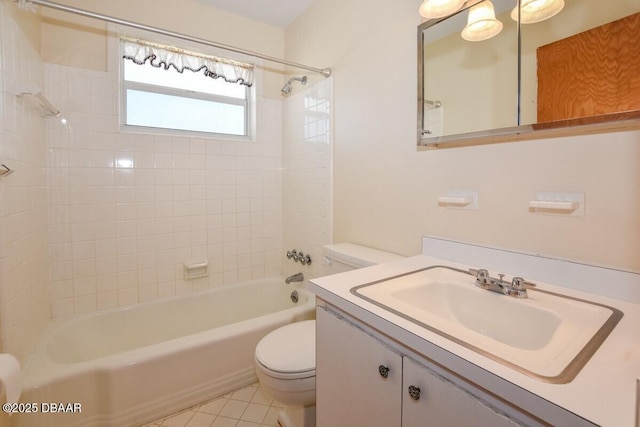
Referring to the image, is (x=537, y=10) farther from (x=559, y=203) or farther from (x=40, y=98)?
(x=40, y=98)

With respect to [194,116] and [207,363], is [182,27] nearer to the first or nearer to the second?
[194,116]

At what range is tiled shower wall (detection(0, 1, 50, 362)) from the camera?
123 cm

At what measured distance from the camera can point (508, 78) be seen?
107cm

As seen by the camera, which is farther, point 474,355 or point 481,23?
point 481,23

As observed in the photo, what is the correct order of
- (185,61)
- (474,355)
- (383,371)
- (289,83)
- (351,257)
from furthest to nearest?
1. (289,83)
2. (185,61)
3. (351,257)
4. (383,371)
5. (474,355)

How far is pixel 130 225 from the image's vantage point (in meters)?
2.03

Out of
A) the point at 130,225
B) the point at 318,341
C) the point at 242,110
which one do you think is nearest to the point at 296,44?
the point at 242,110

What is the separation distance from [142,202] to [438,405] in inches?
84.3

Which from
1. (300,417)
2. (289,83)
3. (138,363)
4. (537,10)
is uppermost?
(289,83)

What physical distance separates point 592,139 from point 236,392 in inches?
79.6

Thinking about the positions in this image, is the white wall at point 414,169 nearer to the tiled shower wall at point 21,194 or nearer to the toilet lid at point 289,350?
the toilet lid at point 289,350

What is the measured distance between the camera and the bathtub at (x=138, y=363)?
1.33 metres

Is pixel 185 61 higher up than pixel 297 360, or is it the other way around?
pixel 185 61

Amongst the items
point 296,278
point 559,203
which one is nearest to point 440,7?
point 559,203
